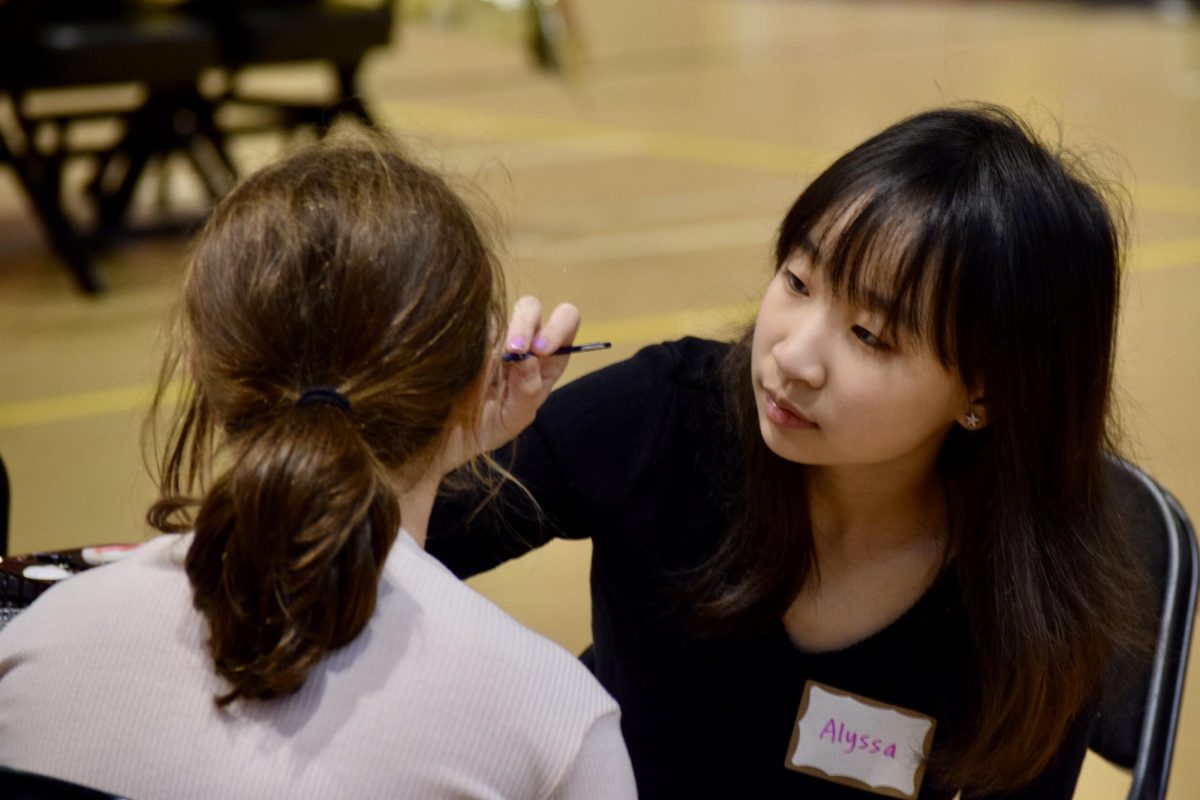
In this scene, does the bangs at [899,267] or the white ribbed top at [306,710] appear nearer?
the white ribbed top at [306,710]

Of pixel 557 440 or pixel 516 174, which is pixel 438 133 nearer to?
pixel 516 174

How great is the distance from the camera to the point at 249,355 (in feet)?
3.10

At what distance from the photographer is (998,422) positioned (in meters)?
1.27

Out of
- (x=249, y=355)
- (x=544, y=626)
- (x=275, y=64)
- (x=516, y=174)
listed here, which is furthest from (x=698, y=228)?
(x=249, y=355)

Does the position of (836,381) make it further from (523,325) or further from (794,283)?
(523,325)

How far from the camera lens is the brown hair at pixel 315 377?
2.91 feet

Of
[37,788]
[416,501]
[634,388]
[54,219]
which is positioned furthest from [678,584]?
[54,219]

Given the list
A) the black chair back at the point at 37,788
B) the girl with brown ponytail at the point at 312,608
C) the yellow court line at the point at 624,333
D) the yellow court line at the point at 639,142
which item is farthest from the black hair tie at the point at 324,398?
the yellow court line at the point at 639,142

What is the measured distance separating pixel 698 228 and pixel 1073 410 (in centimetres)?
401

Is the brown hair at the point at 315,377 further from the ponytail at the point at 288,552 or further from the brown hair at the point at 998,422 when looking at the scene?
the brown hair at the point at 998,422

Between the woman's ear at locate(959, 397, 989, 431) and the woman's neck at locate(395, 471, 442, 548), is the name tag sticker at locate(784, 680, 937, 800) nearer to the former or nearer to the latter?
the woman's ear at locate(959, 397, 989, 431)

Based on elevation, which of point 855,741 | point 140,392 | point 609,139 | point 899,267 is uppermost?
point 899,267

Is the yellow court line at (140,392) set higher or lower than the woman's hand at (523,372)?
lower

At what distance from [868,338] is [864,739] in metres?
0.41
